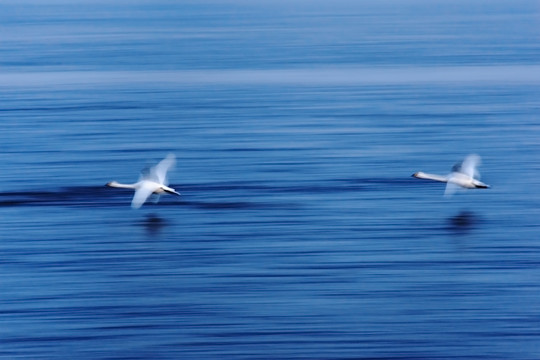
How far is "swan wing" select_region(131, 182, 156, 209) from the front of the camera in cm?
1739

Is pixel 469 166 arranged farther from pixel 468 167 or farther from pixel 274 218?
pixel 274 218

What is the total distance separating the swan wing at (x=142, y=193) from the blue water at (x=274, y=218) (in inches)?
13.6

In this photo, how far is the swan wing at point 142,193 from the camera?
17391mm

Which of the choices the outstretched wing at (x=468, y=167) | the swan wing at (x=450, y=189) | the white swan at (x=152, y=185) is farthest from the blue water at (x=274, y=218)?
the outstretched wing at (x=468, y=167)

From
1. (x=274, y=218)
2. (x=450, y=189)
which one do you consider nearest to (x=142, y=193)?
(x=274, y=218)

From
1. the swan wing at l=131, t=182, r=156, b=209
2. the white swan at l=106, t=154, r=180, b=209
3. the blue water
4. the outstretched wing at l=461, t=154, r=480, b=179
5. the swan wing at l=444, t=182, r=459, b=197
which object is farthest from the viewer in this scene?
the swan wing at l=444, t=182, r=459, b=197

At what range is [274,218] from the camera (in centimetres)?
1750

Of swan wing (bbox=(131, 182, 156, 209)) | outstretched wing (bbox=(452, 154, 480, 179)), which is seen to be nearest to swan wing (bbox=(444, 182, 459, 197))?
outstretched wing (bbox=(452, 154, 480, 179))

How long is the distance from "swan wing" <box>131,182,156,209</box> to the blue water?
345 mm

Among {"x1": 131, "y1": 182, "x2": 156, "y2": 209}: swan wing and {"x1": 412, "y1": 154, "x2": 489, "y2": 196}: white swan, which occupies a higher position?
{"x1": 412, "y1": 154, "x2": 489, "y2": 196}: white swan

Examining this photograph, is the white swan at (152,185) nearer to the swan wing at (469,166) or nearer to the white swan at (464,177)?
the white swan at (464,177)

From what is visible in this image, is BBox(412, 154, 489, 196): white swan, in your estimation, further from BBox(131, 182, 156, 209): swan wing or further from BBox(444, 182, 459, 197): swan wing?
BBox(131, 182, 156, 209): swan wing

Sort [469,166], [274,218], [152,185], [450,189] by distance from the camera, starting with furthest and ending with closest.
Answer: [450,189] → [469,166] → [152,185] → [274,218]

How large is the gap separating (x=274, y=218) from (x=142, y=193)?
226 centimetres
